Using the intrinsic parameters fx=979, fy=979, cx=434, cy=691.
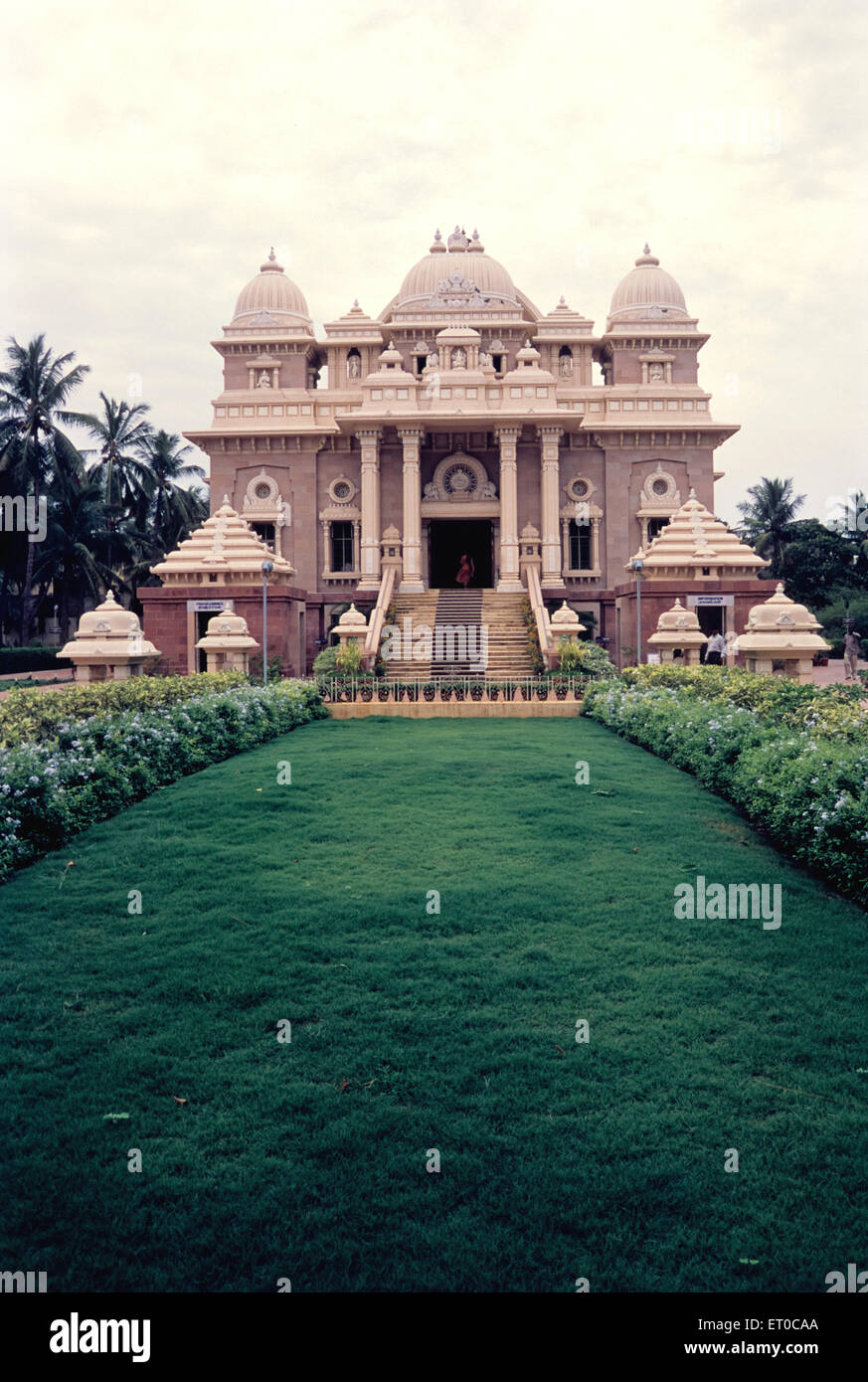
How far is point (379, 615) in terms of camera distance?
2441 centimetres

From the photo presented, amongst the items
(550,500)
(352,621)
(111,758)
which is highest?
(550,500)

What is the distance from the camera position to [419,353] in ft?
107

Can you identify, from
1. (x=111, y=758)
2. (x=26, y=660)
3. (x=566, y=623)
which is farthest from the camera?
(x=26, y=660)

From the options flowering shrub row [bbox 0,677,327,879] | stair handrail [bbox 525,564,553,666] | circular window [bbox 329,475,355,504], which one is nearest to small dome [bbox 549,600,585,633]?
stair handrail [bbox 525,564,553,666]

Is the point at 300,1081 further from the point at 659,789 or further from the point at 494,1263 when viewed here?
the point at 659,789

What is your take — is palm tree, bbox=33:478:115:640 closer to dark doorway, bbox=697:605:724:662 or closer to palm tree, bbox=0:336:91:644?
palm tree, bbox=0:336:91:644

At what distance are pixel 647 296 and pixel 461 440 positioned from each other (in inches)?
384

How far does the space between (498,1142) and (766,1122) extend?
4.00 feet

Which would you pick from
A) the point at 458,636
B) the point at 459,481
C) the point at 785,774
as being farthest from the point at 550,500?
the point at 785,774

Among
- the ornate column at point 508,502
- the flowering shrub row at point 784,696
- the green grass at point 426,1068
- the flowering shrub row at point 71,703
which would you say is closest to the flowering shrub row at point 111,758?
the flowering shrub row at point 71,703

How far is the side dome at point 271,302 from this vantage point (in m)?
33.9

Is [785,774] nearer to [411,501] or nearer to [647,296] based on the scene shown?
[411,501]

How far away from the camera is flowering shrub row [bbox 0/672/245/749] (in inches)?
385

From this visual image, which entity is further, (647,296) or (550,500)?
(647,296)
